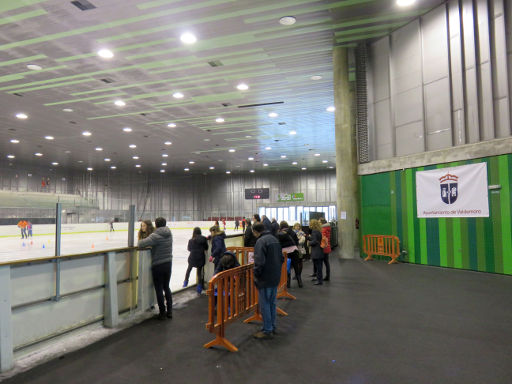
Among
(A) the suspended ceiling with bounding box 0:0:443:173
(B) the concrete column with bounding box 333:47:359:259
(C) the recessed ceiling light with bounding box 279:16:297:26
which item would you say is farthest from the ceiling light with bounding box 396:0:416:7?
(C) the recessed ceiling light with bounding box 279:16:297:26

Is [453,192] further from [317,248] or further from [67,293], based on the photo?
[67,293]

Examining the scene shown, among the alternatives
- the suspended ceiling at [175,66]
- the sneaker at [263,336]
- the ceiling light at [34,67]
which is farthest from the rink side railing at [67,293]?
the ceiling light at [34,67]

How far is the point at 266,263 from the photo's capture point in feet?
14.9

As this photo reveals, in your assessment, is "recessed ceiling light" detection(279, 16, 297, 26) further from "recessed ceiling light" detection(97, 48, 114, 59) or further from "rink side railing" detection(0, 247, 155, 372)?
"rink side railing" detection(0, 247, 155, 372)

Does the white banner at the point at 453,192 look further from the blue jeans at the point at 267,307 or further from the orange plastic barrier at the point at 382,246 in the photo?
the blue jeans at the point at 267,307

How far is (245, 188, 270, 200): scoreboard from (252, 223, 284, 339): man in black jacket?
37162 mm

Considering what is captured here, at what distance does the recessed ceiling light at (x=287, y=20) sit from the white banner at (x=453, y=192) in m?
5.89

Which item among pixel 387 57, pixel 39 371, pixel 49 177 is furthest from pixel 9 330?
pixel 49 177

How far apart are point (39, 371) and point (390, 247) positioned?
10370 millimetres

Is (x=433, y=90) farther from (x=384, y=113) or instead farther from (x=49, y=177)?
(x=49, y=177)

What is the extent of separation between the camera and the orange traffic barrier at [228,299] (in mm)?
4141

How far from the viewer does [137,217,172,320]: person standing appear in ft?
17.9

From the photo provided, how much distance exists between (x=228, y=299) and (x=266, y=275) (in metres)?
0.70

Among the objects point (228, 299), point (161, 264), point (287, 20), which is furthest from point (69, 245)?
point (287, 20)
